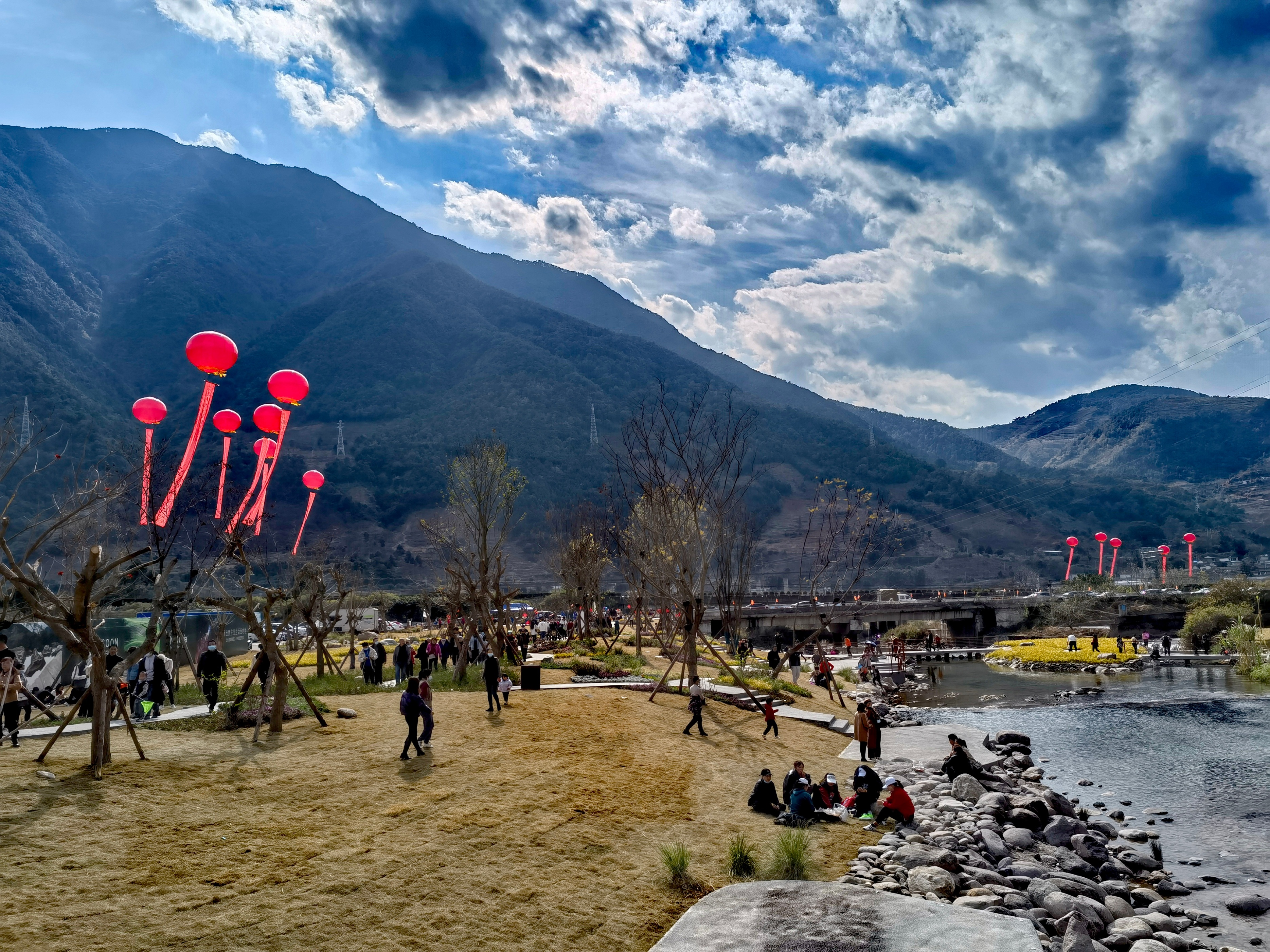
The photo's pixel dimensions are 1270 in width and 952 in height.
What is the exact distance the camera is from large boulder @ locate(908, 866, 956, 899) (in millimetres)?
10031

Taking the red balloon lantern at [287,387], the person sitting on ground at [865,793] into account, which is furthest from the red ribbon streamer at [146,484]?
the person sitting on ground at [865,793]

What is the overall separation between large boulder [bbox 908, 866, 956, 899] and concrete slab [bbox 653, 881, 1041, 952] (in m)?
1.44

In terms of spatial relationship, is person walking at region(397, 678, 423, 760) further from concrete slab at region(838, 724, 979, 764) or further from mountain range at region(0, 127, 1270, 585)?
mountain range at region(0, 127, 1270, 585)

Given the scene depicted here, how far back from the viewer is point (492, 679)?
17.4 m

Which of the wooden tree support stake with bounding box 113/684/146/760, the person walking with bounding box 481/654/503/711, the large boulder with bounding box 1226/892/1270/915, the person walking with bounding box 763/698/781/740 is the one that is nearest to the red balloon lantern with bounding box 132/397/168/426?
the wooden tree support stake with bounding box 113/684/146/760

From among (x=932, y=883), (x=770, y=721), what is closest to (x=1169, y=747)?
(x=770, y=721)

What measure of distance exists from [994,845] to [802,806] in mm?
3130

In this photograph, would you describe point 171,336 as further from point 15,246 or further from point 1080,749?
point 1080,749

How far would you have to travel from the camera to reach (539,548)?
4257 inches

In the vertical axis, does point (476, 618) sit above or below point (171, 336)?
below

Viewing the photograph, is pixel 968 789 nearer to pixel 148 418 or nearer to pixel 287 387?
pixel 287 387

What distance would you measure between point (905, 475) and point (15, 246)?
186m

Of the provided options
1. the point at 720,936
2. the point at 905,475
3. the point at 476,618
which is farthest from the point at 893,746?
the point at 905,475

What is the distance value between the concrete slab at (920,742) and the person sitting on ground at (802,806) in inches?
230
